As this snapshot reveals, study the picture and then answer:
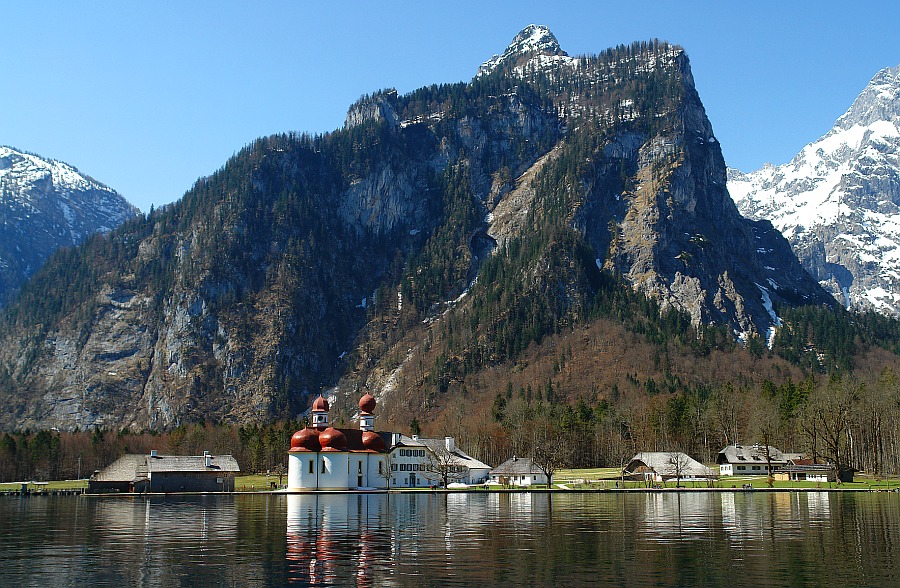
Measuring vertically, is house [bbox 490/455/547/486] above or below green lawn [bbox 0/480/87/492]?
above

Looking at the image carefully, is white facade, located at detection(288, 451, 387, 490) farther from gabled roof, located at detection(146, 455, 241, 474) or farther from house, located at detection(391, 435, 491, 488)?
gabled roof, located at detection(146, 455, 241, 474)

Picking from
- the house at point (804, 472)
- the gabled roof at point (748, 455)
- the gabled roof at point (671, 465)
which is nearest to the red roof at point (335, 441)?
the gabled roof at point (671, 465)

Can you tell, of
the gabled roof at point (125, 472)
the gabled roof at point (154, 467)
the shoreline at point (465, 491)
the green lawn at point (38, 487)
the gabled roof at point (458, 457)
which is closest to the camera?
the shoreline at point (465, 491)

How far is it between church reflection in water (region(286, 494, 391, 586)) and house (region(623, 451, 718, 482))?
68353mm

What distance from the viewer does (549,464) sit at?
126m

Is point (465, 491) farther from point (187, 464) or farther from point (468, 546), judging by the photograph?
point (468, 546)

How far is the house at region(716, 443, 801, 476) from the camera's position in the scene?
497 ft

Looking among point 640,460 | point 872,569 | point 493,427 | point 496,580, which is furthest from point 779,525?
point 493,427

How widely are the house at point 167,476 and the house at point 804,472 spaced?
289ft

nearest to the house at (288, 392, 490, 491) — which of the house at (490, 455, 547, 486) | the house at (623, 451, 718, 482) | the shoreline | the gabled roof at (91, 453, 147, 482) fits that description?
the shoreline

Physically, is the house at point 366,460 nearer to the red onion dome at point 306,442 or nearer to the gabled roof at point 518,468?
the red onion dome at point 306,442

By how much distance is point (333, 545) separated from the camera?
5156cm

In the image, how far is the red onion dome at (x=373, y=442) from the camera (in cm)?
14338

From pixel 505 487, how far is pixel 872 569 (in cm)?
9455
